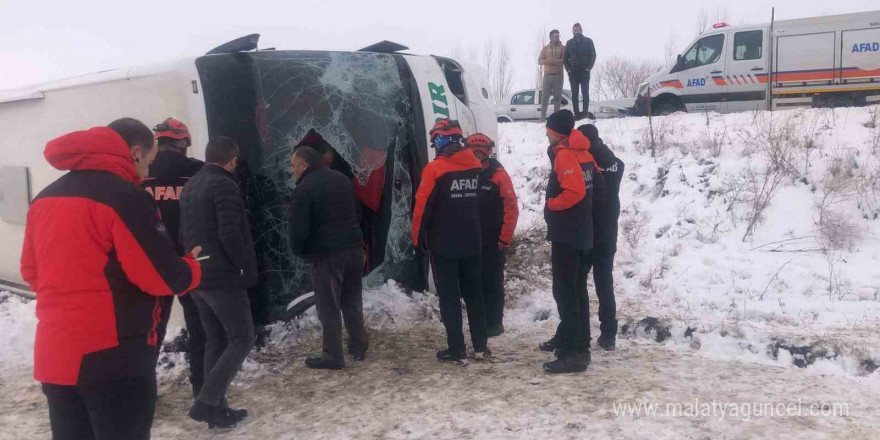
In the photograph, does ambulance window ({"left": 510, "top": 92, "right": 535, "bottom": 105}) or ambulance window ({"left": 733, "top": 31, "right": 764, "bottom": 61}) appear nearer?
ambulance window ({"left": 733, "top": 31, "right": 764, "bottom": 61})

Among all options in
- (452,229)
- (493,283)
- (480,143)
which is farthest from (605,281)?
(480,143)

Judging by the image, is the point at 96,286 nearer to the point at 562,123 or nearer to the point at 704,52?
Result: the point at 562,123

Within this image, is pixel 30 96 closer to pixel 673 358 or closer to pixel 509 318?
pixel 509 318

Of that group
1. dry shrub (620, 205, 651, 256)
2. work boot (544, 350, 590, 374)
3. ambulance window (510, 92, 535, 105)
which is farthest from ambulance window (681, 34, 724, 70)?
work boot (544, 350, 590, 374)

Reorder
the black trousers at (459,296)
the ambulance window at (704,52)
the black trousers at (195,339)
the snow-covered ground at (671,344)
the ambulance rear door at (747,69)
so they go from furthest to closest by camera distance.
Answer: the ambulance window at (704,52) < the ambulance rear door at (747,69) < the black trousers at (459,296) < the black trousers at (195,339) < the snow-covered ground at (671,344)

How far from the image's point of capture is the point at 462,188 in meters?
4.65

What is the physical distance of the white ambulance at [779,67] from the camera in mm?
13086

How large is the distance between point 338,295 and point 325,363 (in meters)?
0.50

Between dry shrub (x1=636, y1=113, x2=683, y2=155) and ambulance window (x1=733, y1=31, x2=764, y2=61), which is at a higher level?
ambulance window (x1=733, y1=31, x2=764, y2=61)

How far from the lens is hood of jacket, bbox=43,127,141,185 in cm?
222

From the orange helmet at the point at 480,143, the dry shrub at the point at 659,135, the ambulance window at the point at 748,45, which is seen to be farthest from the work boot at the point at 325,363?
the ambulance window at the point at 748,45

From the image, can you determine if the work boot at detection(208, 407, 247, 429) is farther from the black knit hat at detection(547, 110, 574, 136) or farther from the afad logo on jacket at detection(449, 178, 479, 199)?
the black knit hat at detection(547, 110, 574, 136)

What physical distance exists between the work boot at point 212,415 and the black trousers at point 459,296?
165 cm

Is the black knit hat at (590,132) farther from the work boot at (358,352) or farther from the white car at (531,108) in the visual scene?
the white car at (531,108)
